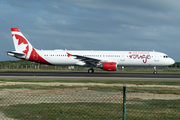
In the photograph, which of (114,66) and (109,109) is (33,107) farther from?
(114,66)

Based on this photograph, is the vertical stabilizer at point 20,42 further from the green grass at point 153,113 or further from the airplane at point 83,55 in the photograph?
the green grass at point 153,113

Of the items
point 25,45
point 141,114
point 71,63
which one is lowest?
point 141,114

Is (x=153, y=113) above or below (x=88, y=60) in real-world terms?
below

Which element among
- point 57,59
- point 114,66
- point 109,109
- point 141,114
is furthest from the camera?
point 57,59


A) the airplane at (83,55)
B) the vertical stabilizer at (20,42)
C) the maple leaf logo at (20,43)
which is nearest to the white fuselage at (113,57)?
the airplane at (83,55)

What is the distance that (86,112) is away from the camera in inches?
307

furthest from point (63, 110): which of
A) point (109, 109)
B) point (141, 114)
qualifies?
point (141, 114)

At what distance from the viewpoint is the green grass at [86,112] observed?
7180 millimetres

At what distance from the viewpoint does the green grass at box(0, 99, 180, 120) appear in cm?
718

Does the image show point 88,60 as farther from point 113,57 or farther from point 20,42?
point 20,42

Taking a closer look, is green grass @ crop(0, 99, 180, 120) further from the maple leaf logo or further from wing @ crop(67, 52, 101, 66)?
the maple leaf logo

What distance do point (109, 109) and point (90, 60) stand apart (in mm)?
27126

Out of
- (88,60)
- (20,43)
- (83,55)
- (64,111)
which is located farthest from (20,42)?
(64,111)

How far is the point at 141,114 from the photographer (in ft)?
25.2
